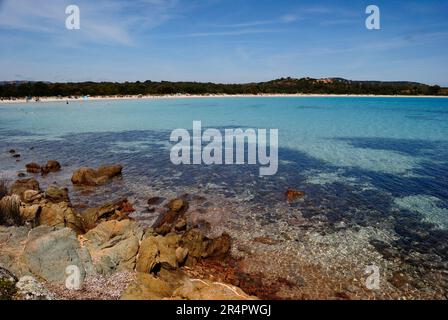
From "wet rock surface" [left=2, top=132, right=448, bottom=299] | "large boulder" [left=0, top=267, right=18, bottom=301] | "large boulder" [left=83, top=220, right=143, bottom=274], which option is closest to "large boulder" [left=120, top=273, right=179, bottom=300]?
"large boulder" [left=83, top=220, right=143, bottom=274]

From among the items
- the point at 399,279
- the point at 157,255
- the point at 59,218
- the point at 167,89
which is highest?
the point at 167,89

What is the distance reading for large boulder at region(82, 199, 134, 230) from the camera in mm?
14314

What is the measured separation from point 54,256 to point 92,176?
1195 centimetres

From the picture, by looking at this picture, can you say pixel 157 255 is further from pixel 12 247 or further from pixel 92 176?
pixel 92 176

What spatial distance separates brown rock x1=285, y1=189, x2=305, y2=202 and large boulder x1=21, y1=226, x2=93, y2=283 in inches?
446

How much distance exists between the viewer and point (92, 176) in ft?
68.5

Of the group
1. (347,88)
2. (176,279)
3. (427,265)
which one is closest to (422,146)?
(427,265)

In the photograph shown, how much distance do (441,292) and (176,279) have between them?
28.0 ft

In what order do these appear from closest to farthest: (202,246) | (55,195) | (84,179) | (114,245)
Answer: (114,245), (202,246), (55,195), (84,179)

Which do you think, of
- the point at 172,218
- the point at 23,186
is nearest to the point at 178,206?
the point at 172,218

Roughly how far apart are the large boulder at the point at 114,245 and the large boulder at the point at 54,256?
18.0 inches

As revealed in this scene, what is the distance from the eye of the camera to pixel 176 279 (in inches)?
394

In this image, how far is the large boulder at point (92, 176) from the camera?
802 inches
